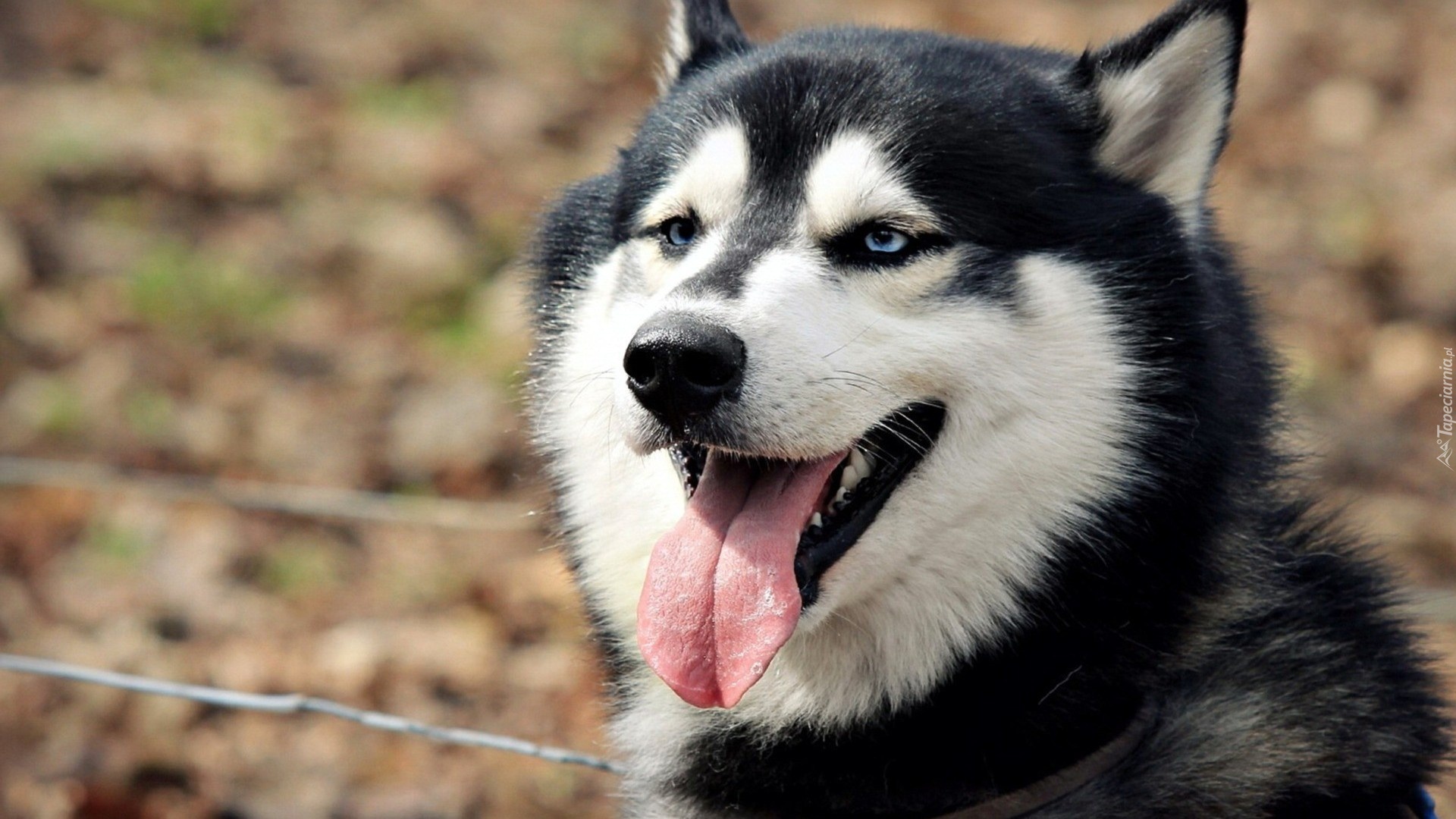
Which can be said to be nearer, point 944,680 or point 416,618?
point 944,680

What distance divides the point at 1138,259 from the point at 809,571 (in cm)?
87

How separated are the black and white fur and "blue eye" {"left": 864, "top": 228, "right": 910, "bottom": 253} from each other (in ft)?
0.07

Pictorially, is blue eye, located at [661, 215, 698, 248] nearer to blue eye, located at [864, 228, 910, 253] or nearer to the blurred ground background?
blue eye, located at [864, 228, 910, 253]

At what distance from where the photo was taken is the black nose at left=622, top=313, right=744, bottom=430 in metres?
2.35

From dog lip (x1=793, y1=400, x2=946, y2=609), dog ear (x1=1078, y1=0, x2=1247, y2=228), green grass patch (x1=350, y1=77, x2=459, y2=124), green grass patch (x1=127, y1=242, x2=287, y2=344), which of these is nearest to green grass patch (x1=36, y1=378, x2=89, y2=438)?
green grass patch (x1=127, y1=242, x2=287, y2=344)

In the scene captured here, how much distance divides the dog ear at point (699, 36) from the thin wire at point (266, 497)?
250cm

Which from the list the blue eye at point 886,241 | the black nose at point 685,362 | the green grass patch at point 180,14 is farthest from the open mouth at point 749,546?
the green grass patch at point 180,14

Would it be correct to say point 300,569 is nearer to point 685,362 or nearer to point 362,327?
point 362,327

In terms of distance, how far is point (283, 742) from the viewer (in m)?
4.34

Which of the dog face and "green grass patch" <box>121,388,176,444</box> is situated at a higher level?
the dog face

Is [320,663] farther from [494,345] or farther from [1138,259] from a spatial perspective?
[1138,259]

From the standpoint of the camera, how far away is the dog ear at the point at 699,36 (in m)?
3.24

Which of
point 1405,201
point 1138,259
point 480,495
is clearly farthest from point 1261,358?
point 1405,201

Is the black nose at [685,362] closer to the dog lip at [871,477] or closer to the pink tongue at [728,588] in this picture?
the dog lip at [871,477]
